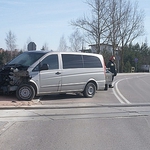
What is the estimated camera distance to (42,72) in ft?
39.7

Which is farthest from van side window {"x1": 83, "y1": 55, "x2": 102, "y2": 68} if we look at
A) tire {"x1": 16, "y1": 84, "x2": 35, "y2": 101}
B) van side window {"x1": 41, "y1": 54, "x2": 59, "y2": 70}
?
tire {"x1": 16, "y1": 84, "x2": 35, "y2": 101}

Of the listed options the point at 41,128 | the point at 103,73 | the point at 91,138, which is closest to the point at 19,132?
the point at 41,128

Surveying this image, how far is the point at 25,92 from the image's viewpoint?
11.9m

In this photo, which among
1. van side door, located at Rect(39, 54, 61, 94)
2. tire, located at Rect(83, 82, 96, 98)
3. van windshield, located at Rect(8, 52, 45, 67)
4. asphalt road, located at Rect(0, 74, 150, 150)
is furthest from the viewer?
tire, located at Rect(83, 82, 96, 98)

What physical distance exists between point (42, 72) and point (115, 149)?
21.3ft

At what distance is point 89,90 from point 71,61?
61.5 inches

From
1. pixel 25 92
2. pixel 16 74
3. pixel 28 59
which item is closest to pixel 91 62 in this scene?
pixel 28 59

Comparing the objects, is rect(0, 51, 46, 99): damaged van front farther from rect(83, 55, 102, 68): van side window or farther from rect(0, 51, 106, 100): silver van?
rect(83, 55, 102, 68): van side window

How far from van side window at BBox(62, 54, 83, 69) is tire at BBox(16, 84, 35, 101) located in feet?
5.55

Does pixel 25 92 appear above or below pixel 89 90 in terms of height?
above

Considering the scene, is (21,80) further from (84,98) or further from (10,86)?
(84,98)

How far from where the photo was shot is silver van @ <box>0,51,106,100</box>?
39.2ft

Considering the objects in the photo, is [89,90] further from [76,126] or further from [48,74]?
[76,126]

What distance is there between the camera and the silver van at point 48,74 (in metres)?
12.0
